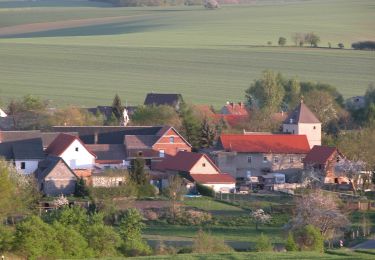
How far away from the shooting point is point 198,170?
2098 inches

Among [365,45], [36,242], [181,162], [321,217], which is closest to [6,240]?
[36,242]

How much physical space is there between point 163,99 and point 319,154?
24.1 metres

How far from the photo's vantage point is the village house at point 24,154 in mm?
54438

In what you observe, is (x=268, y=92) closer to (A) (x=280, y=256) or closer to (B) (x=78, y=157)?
(B) (x=78, y=157)

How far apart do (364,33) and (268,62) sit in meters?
20.4

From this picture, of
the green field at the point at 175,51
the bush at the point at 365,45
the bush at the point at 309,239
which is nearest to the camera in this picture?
the bush at the point at 309,239

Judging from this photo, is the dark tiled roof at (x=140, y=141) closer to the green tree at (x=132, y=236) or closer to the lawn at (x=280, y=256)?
the green tree at (x=132, y=236)

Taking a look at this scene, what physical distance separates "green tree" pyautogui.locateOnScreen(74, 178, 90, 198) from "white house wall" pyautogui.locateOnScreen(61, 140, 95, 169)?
4785 millimetres

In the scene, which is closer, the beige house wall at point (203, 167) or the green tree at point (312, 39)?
the beige house wall at point (203, 167)

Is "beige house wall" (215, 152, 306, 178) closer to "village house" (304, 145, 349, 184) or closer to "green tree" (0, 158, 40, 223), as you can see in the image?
"village house" (304, 145, 349, 184)

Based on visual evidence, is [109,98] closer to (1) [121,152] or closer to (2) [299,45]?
(1) [121,152]

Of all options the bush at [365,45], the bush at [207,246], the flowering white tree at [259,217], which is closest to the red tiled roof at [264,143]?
the flowering white tree at [259,217]

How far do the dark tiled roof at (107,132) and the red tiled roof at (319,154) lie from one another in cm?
720

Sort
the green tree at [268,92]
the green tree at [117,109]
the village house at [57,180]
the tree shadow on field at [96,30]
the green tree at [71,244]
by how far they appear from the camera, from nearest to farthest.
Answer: the green tree at [71,244]
the village house at [57,180]
the green tree at [117,109]
the green tree at [268,92]
the tree shadow on field at [96,30]
